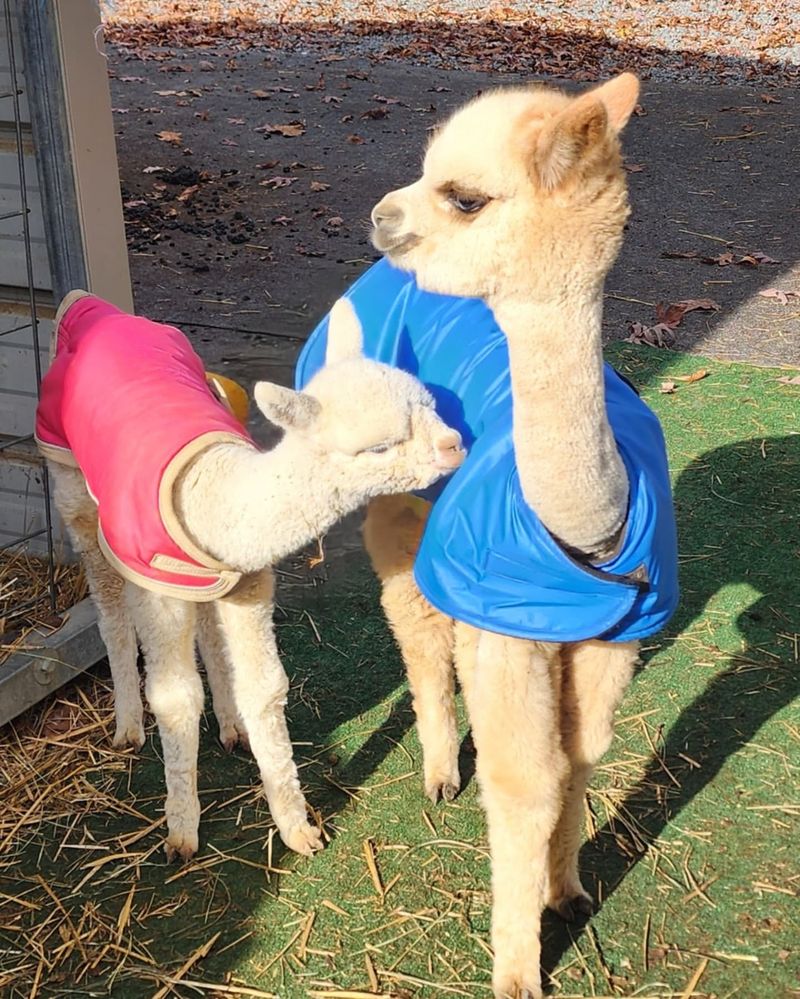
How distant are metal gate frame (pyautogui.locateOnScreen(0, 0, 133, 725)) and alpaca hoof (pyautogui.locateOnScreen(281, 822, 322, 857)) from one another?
1048 mm

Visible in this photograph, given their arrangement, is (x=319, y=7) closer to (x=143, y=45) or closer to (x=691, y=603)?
(x=143, y=45)

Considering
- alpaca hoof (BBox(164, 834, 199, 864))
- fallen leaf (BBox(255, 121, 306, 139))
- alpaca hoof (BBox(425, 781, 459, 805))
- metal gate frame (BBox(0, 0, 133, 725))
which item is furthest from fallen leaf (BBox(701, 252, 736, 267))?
alpaca hoof (BBox(164, 834, 199, 864))

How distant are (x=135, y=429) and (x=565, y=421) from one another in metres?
1.21

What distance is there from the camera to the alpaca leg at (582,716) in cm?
257

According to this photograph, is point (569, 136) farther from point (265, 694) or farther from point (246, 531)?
point (265, 694)

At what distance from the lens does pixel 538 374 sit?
2.14 meters

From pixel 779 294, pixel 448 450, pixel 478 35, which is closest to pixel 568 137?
pixel 448 450

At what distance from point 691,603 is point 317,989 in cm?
206

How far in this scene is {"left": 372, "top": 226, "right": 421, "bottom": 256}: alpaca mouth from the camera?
215 cm

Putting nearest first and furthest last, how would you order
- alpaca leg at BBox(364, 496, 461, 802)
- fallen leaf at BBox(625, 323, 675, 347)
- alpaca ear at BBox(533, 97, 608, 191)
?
alpaca ear at BBox(533, 97, 608, 191)
alpaca leg at BBox(364, 496, 461, 802)
fallen leaf at BBox(625, 323, 675, 347)

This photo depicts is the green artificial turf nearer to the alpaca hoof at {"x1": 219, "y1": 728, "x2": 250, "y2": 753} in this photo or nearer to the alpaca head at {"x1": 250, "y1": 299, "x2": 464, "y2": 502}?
the alpaca hoof at {"x1": 219, "y1": 728, "x2": 250, "y2": 753}

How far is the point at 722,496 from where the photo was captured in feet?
15.6

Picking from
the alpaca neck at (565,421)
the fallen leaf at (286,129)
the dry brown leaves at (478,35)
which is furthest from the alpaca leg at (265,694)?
the dry brown leaves at (478,35)

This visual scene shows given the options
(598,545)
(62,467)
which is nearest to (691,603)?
(598,545)
